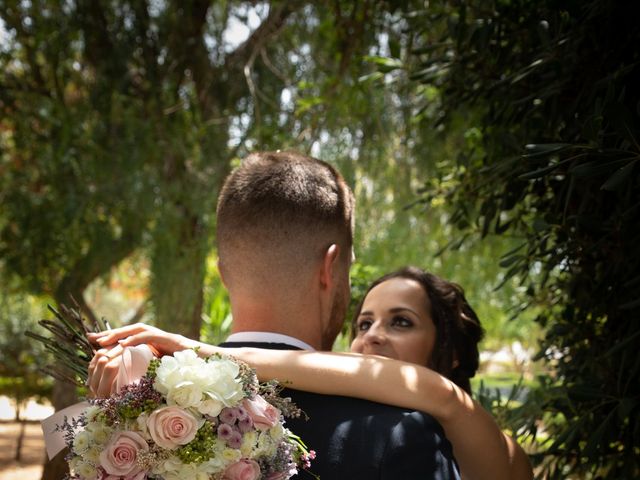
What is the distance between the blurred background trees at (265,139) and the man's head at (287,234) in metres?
0.75

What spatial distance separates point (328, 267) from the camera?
1.75m

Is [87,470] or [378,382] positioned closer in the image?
[87,470]

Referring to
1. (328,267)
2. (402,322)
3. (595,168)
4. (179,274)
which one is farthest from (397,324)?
(179,274)

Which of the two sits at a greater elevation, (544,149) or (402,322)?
(544,149)

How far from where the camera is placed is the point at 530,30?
2.36m

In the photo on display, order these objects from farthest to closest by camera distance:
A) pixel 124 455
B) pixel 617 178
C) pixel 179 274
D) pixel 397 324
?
1. pixel 179 274
2. pixel 397 324
3. pixel 617 178
4. pixel 124 455

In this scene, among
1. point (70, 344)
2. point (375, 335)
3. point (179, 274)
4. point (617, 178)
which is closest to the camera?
point (617, 178)

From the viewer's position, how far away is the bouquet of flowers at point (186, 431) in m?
1.37

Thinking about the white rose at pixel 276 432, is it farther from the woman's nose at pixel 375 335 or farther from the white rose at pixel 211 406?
the woman's nose at pixel 375 335

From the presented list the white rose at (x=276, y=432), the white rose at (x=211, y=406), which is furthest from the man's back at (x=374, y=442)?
the white rose at (x=211, y=406)

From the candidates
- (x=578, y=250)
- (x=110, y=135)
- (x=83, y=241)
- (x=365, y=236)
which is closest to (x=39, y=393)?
(x=83, y=241)

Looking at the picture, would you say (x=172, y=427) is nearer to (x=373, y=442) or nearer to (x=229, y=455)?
(x=229, y=455)

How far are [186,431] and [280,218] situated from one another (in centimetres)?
55

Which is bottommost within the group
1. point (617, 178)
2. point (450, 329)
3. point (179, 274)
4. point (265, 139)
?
point (179, 274)
